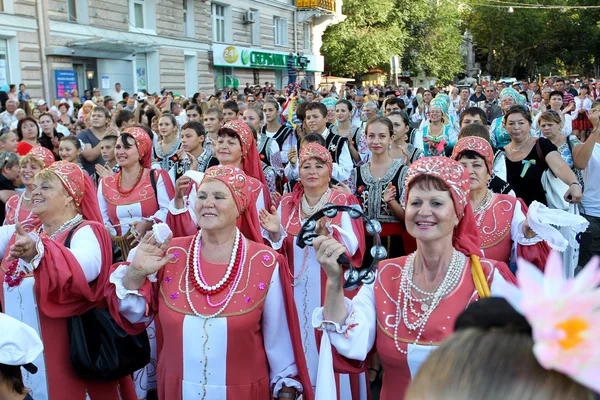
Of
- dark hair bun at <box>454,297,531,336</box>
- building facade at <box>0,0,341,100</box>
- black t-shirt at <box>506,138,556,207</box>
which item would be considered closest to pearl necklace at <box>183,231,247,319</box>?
dark hair bun at <box>454,297,531,336</box>

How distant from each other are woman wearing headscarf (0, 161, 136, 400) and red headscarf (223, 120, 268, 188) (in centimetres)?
234

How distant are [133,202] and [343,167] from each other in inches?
105

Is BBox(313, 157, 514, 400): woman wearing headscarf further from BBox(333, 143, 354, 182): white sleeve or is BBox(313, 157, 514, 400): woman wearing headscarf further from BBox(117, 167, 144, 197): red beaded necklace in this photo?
BBox(333, 143, 354, 182): white sleeve

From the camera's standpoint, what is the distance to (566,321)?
3.28 ft

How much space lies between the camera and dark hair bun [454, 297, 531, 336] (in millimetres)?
1157

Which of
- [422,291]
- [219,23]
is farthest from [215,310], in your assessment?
[219,23]

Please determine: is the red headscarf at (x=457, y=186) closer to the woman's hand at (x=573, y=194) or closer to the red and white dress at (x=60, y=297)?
the red and white dress at (x=60, y=297)

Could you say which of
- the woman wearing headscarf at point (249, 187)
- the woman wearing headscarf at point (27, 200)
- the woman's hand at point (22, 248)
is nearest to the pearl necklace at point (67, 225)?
the woman's hand at point (22, 248)

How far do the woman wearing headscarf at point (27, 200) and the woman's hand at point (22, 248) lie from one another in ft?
3.47

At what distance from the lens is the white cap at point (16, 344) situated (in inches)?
101

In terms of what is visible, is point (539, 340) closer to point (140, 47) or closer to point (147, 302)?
point (147, 302)

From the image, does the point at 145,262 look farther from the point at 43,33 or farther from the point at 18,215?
the point at 43,33

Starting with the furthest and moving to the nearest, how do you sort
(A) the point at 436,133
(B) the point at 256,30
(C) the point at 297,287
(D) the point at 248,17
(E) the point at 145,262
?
1. (B) the point at 256,30
2. (D) the point at 248,17
3. (A) the point at 436,133
4. (C) the point at 297,287
5. (E) the point at 145,262

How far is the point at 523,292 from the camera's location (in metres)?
1.08
